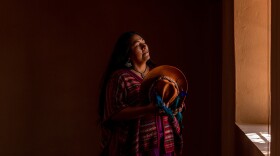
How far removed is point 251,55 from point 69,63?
169 centimetres

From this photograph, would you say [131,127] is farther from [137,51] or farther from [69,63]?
[69,63]

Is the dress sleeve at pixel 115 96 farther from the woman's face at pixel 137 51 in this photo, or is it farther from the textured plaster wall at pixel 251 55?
the textured plaster wall at pixel 251 55

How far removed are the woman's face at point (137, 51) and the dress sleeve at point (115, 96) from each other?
135 millimetres

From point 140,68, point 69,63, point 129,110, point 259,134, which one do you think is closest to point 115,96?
point 129,110

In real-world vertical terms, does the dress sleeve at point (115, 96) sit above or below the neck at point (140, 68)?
below

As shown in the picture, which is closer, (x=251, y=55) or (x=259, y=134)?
(x=259, y=134)

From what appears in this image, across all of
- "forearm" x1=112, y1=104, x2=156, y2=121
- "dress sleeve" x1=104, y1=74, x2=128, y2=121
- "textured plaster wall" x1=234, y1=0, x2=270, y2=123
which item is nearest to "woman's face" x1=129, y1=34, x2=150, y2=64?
"dress sleeve" x1=104, y1=74, x2=128, y2=121

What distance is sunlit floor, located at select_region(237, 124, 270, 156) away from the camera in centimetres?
193

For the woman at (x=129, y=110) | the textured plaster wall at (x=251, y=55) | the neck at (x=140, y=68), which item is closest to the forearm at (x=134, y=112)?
the woman at (x=129, y=110)

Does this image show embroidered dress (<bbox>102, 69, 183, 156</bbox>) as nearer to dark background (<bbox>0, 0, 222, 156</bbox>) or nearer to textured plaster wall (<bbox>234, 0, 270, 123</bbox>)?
textured plaster wall (<bbox>234, 0, 270, 123</bbox>)

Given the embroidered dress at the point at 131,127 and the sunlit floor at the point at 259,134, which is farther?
the embroidered dress at the point at 131,127

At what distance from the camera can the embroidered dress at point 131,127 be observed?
2076mm

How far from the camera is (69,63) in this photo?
368cm
